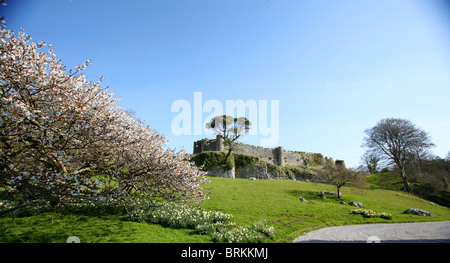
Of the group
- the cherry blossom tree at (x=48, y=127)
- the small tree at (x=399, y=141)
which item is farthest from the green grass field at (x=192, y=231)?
the small tree at (x=399, y=141)

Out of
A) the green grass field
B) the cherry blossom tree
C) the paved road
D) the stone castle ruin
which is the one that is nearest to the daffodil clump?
the green grass field

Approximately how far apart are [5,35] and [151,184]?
7589mm

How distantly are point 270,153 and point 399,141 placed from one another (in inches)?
1061

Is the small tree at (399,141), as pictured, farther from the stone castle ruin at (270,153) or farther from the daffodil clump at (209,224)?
the daffodil clump at (209,224)

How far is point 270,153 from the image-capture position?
50.3 m

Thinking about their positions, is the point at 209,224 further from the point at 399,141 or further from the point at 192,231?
the point at 399,141

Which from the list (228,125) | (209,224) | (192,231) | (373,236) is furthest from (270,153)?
(192,231)

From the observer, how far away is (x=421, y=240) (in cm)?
1133

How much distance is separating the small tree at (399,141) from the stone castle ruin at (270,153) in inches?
641

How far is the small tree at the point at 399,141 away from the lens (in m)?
38.6

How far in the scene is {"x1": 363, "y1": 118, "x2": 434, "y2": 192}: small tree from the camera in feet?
127

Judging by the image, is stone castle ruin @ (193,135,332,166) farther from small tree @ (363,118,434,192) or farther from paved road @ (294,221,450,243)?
paved road @ (294,221,450,243)
